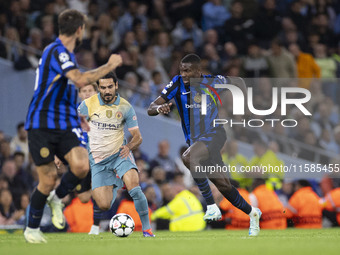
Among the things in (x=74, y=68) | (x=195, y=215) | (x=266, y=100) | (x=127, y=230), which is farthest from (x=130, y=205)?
(x=74, y=68)

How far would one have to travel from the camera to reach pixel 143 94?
15414 millimetres

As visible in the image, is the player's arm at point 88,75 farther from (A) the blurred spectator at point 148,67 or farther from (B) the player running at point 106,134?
(A) the blurred spectator at point 148,67

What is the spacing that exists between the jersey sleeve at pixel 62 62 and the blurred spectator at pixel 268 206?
6.27 metres

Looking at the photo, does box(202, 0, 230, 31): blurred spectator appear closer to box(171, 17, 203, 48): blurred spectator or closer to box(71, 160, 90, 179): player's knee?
box(171, 17, 203, 48): blurred spectator

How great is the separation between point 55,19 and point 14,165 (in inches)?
156

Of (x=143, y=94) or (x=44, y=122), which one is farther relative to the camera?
(x=143, y=94)

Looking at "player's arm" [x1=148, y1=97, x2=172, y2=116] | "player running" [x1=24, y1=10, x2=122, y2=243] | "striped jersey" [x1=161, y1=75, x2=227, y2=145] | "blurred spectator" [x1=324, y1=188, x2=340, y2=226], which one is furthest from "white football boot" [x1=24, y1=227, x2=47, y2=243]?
"blurred spectator" [x1=324, y1=188, x2=340, y2=226]

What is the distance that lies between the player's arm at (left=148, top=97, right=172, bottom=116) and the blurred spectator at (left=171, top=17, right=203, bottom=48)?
8.00m

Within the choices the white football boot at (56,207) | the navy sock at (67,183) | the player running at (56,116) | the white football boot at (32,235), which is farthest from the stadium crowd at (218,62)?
the player running at (56,116)

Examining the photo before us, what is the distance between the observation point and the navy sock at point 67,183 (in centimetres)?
864

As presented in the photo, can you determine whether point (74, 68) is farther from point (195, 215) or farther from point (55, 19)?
point (55, 19)

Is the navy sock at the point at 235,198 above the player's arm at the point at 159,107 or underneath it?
underneath

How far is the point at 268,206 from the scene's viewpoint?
43.1ft

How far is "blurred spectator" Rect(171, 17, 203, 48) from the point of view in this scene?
17.8 meters
